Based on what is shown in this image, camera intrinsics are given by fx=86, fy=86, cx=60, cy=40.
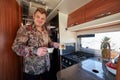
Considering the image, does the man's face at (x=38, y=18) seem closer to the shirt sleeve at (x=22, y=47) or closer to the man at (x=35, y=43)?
the man at (x=35, y=43)

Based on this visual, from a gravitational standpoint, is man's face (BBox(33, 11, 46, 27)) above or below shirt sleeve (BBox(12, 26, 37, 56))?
above

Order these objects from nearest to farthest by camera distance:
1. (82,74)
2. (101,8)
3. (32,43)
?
(82,74) < (32,43) < (101,8)

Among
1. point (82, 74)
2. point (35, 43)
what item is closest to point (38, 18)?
point (35, 43)

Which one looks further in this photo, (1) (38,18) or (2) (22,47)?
(1) (38,18)

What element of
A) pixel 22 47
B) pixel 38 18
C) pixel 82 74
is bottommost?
pixel 82 74

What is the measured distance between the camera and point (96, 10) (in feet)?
4.21

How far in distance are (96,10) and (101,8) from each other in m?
0.09

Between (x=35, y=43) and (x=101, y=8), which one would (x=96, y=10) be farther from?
(x=35, y=43)

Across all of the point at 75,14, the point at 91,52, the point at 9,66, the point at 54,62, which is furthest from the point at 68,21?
the point at 9,66

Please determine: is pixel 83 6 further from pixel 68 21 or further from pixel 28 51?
pixel 28 51

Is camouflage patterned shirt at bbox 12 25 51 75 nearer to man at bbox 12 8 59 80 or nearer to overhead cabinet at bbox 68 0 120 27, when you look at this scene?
man at bbox 12 8 59 80

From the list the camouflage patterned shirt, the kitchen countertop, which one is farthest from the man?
the kitchen countertop

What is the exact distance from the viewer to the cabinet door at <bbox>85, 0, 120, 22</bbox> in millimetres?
1006

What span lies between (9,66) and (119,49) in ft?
5.89
